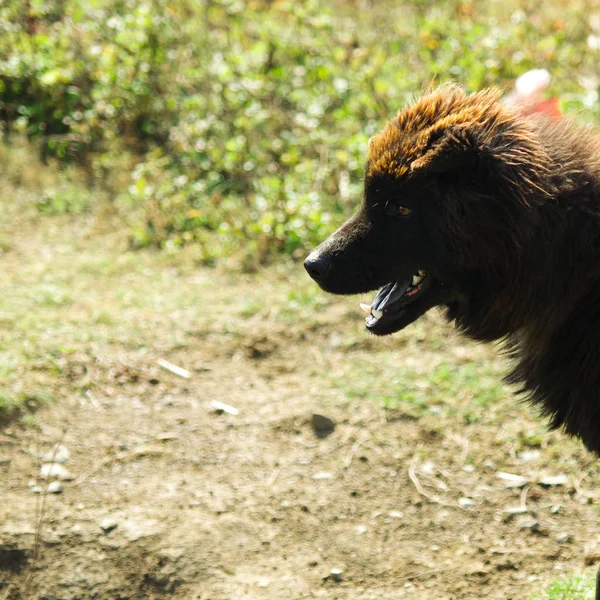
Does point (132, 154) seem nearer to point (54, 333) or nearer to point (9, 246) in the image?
point (9, 246)

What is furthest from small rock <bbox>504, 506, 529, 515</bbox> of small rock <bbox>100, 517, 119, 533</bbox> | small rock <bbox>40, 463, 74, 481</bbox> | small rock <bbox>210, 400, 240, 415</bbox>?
small rock <bbox>40, 463, 74, 481</bbox>

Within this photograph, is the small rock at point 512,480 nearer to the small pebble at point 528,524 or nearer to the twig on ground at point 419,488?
the small pebble at point 528,524

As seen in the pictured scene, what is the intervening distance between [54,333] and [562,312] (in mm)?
3457

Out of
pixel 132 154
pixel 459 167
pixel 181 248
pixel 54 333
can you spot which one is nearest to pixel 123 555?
pixel 54 333

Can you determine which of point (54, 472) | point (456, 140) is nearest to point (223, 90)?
point (54, 472)

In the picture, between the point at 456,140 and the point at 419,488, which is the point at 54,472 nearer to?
the point at 419,488

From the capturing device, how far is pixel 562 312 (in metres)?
3.20

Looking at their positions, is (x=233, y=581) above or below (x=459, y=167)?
below

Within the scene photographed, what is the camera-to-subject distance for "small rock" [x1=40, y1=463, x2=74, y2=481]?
4.24 m

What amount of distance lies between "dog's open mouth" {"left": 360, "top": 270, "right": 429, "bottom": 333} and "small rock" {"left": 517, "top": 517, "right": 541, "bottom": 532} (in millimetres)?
1267

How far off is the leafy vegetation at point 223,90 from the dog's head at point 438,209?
3.28 metres

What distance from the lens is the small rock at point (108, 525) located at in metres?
3.90

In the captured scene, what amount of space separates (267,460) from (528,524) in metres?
1.42

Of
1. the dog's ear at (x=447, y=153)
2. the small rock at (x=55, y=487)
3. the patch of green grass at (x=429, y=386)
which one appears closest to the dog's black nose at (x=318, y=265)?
the dog's ear at (x=447, y=153)
